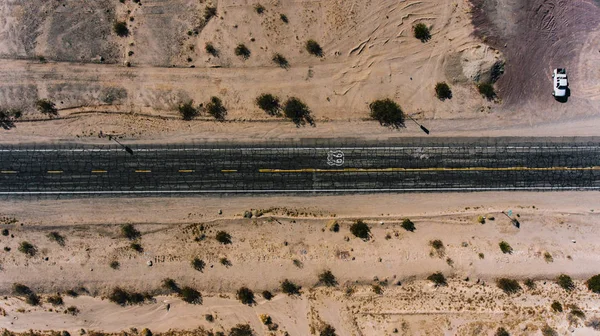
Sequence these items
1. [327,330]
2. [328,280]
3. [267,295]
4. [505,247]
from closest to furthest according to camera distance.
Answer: [327,330] → [267,295] → [328,280] → [505,247]

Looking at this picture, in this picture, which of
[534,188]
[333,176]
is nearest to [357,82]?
[333,176]

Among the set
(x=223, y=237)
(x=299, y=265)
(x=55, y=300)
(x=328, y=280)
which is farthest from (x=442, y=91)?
(x=55, y=300)

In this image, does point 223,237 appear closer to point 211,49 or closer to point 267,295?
point 267,295

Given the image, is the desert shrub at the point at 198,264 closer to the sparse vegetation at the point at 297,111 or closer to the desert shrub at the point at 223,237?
the desert shrub at the point at 223,237

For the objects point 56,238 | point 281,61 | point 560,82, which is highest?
point 281,61

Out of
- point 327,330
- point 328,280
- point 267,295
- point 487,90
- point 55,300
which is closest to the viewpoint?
point 55,300

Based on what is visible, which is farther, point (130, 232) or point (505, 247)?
point (505, 247)

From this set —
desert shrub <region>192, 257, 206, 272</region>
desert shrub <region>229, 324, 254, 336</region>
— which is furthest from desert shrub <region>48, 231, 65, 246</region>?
desert shrub <region>229, 324, 254, 336</region>

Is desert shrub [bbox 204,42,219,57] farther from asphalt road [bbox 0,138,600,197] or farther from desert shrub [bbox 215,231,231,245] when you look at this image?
desert shrub [bbox 215,231,231,245]
